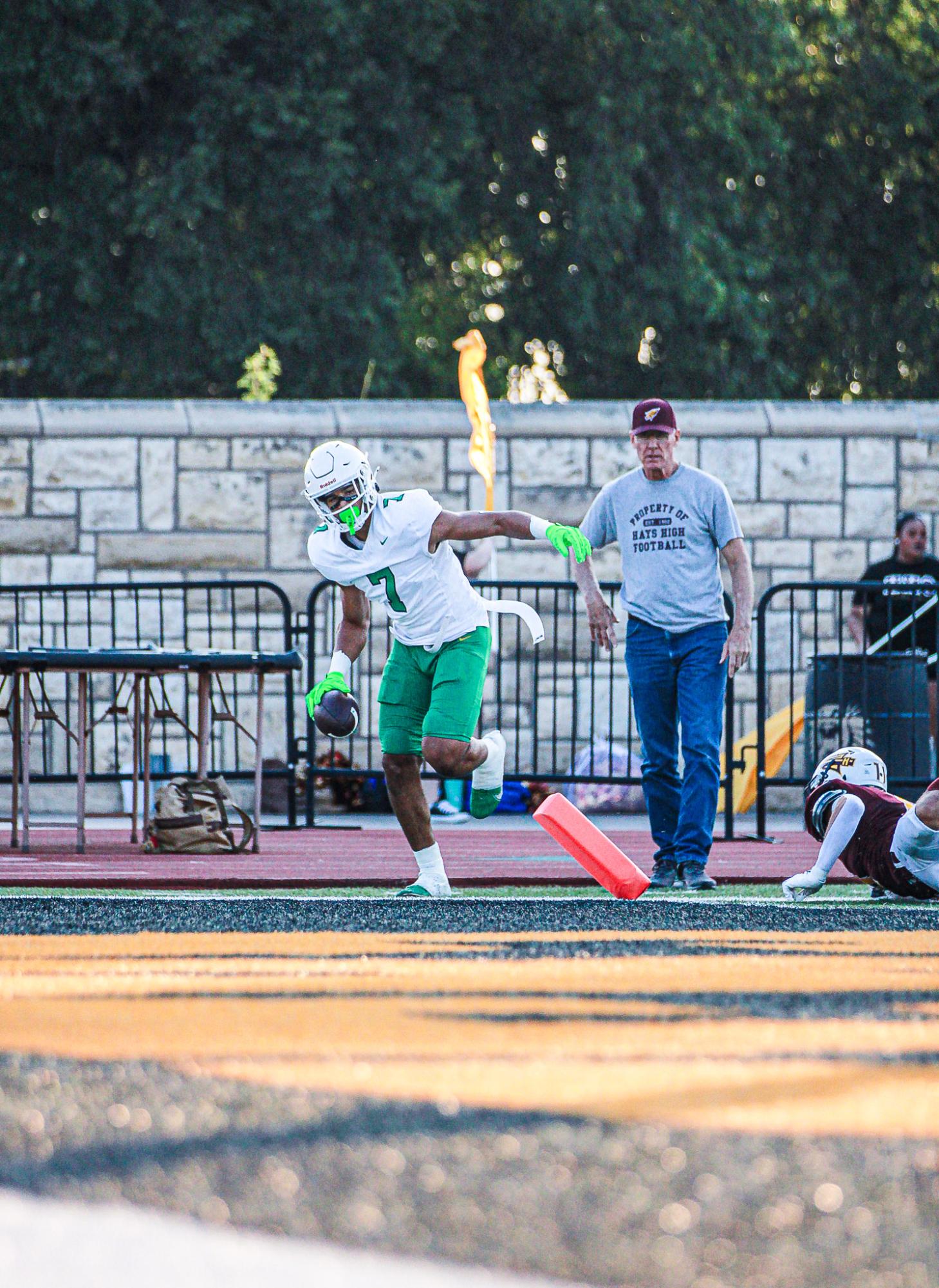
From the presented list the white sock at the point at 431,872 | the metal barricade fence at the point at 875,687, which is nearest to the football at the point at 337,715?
the white sock at the point at 431,872

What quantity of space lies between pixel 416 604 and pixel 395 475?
6.83 m

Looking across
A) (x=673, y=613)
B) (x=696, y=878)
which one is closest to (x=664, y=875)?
(x=696, y=878)

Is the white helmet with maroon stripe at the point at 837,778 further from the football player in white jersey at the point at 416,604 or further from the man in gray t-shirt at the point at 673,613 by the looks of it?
the football player in white jersey at the point at 416,604

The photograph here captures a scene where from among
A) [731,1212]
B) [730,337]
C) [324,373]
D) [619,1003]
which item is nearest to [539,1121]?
[731,1212]

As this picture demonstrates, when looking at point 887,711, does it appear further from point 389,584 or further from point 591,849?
point 389,584

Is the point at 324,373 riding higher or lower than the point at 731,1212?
higher

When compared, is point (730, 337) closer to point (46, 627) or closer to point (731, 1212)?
point (46, 627)

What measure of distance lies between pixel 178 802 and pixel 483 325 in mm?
17983

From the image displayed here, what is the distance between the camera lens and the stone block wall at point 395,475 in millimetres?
14062

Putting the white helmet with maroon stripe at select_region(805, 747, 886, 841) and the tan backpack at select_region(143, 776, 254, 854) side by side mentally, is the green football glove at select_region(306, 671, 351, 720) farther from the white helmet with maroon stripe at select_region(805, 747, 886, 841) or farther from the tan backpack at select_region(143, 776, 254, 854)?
the tan backpack at select_region(143, 776, 254, 854)

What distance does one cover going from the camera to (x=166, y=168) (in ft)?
78.6

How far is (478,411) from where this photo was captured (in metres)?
13.8

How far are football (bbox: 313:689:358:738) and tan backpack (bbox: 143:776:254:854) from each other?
8.21 feet

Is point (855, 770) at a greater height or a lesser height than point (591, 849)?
greater
